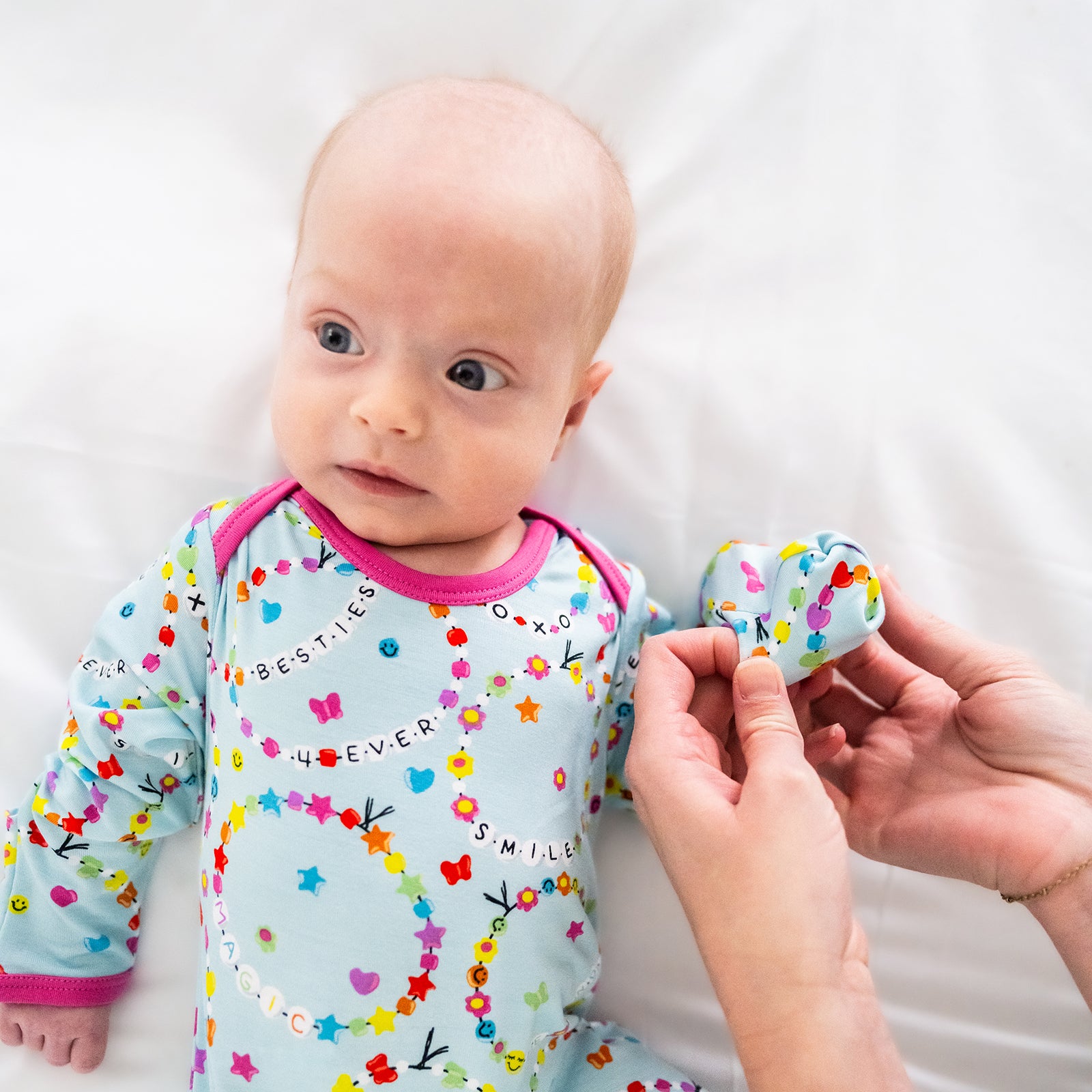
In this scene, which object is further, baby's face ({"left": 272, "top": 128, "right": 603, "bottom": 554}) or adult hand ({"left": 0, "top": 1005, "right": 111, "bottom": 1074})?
adult hand ({"left": 0, "top": 1005, "right": 111, "bottom": 1074})

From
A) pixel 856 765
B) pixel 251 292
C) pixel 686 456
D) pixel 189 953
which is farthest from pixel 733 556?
pixel 189 953

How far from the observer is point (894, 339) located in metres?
1.39

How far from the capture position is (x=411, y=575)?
3.89ft

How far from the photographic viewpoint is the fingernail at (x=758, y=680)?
1.07m

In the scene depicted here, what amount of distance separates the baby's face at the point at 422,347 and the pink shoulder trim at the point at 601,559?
188mm

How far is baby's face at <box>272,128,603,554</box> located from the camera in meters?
1.03

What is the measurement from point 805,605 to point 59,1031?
3.44 feet

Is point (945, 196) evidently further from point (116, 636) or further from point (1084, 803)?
point (116, 636)

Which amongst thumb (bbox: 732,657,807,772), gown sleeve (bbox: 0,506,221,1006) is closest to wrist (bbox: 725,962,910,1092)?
thumb (bbox: 732,657,807,772)

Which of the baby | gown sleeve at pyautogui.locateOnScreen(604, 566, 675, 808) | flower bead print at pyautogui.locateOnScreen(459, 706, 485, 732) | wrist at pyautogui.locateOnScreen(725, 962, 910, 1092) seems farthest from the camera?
gown sleeve at pyautogui.locateOnScreen(604, 566, 675, 808)

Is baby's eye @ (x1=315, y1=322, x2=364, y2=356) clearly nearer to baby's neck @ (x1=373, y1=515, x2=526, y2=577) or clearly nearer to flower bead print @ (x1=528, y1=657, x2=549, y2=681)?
baby's neck @ (x1=373, y1=515, x2=526, y2=577)

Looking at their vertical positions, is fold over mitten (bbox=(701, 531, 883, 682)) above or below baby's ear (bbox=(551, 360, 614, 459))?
below

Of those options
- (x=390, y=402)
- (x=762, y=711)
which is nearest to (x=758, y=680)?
(x=762, y=711)

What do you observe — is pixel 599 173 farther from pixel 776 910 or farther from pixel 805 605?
pixel 776 910
